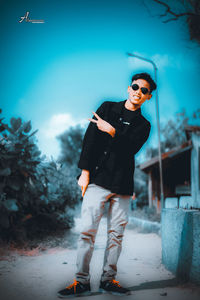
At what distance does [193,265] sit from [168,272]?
0.58 meters

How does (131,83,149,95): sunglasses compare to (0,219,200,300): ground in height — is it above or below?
above

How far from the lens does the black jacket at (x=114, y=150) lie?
2256 mm

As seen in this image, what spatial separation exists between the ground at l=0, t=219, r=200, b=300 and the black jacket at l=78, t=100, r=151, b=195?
884 mm

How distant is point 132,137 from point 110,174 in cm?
40

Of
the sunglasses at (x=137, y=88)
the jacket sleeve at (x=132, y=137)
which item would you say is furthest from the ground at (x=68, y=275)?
the sunglasses at (x=137, y=88)

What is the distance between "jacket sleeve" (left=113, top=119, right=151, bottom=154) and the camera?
89.3 inches

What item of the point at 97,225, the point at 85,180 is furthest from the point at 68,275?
the point at 85,180

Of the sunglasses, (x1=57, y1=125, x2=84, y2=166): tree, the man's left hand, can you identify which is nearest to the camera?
the man's left hand

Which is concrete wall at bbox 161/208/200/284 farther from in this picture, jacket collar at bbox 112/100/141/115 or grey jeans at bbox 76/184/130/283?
jacket collar at bbox 112/100/141/115

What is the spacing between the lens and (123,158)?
237 centimetres

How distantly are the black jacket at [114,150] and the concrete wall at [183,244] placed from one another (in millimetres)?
676

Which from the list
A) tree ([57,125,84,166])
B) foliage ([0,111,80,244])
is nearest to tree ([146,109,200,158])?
tree ([57,125,84,166])

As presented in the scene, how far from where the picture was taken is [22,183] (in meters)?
3.27

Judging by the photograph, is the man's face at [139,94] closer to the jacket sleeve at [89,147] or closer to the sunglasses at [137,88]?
the sunglasses at [137,88]
